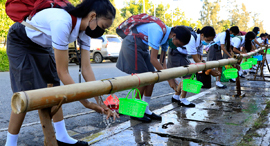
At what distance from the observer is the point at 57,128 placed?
2617mm

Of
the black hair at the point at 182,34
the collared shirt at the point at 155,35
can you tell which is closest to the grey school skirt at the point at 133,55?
the collared shirt at the point at 155,35

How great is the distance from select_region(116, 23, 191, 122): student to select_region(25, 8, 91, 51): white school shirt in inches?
55.0

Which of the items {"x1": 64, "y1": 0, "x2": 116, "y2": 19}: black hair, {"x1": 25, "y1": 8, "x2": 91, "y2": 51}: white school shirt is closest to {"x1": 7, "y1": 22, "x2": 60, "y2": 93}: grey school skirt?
{"x1": 25, "y1": 8, "x2": 91, "y2": 51}: white school shirt

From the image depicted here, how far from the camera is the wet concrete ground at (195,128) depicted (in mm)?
2938

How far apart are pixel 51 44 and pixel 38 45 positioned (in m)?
0.13

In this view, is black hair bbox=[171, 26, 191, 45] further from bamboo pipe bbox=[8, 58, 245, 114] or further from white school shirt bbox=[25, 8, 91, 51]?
white school shirt bbox=[25, 8, 91, 51]

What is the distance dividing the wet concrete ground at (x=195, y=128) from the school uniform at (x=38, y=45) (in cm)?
101

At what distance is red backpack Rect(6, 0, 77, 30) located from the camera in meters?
2.16

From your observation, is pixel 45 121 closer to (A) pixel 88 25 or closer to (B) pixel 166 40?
(A) pixel 88 25

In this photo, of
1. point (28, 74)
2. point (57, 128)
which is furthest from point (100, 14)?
point (57, 128)

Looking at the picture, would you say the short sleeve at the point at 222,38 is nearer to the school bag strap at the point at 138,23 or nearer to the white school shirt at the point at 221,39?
the white school shirt at the point at 221,39

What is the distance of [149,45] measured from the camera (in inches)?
137

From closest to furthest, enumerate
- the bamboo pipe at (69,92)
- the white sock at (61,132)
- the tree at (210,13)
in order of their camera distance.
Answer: the bamboo pipe at (69,92) → the white sock at (61,132) → the tree at (210,13)

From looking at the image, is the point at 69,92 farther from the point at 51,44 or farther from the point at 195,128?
A: the point at 195,128
